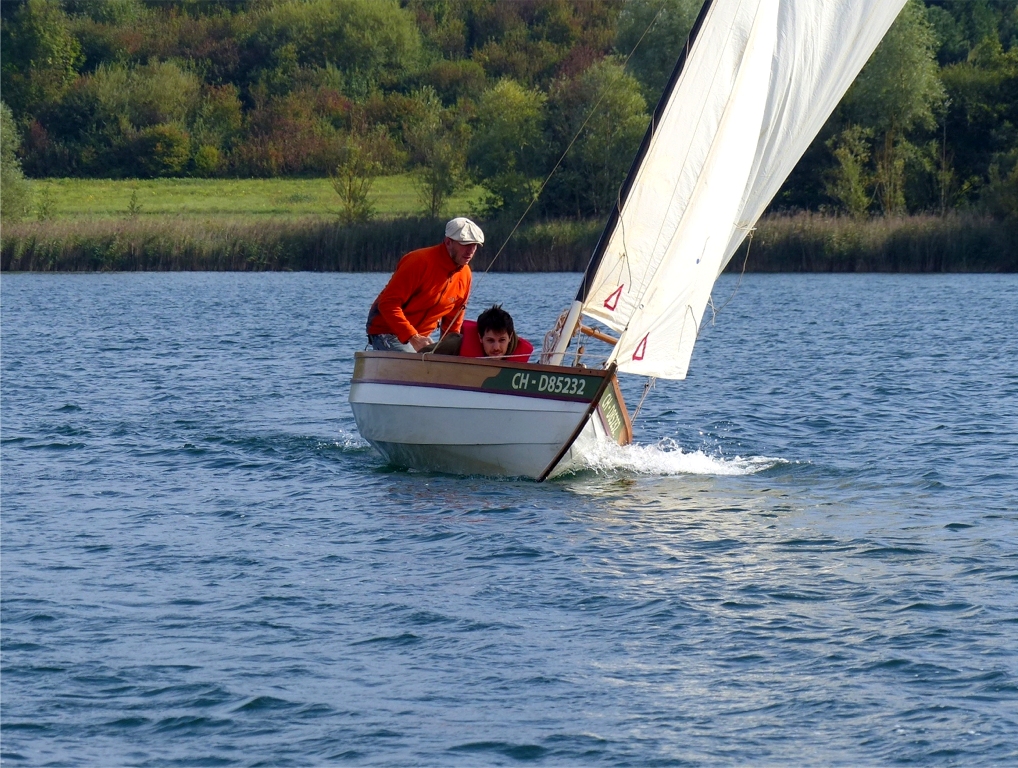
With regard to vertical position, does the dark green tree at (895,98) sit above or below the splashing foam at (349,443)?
above

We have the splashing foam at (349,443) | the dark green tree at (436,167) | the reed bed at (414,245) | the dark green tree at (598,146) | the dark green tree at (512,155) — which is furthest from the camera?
the dark green tree at (512,155)

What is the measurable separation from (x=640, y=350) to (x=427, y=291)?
1.97 meters

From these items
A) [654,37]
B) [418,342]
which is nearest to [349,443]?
[418,342]

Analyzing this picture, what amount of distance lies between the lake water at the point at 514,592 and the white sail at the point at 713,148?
1.55m

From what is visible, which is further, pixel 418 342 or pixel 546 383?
pixel 418 342

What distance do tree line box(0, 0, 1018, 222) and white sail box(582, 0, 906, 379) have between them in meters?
24.0

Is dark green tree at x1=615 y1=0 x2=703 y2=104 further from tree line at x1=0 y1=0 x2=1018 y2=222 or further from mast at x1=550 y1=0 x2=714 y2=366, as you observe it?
mast at x1=550 y1=0 x2=714 y2=366

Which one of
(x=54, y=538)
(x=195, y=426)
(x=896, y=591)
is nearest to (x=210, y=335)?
(x=195, y=426)

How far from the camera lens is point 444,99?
83.7 metres

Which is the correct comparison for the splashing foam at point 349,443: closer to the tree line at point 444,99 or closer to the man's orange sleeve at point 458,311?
the man's orange sleeve at point 458,311

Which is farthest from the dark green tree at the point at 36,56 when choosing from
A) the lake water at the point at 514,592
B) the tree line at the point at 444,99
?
the lake water at the point at 514,592

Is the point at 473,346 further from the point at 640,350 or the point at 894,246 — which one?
the point at 894,246

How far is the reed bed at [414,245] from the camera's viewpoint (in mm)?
41906

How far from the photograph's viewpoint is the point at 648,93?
52.9 m
